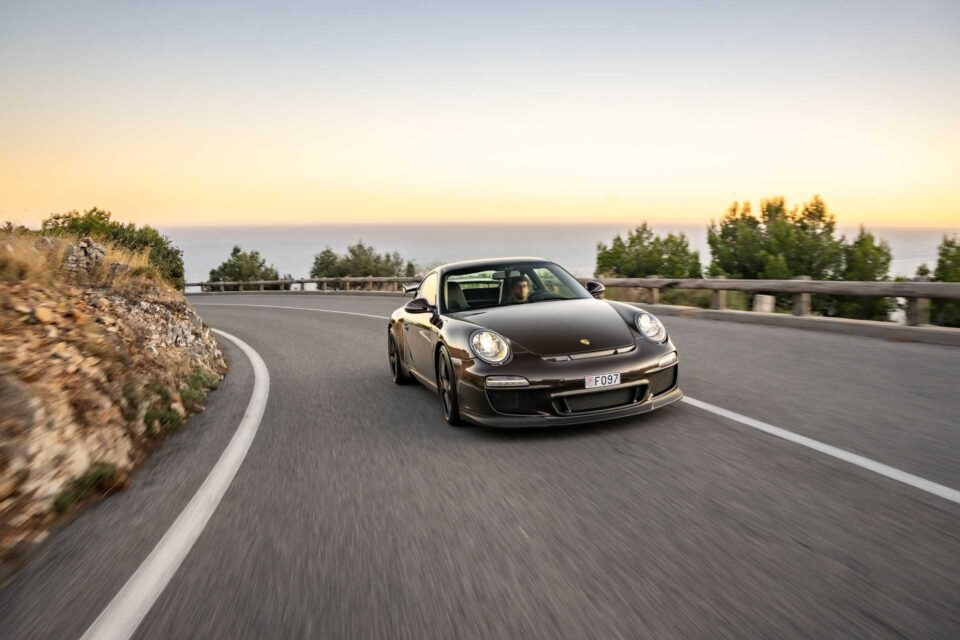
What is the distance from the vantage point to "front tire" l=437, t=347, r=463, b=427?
255 inches

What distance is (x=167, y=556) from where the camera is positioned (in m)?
3.82

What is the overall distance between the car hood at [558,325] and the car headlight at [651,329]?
141 millimetres

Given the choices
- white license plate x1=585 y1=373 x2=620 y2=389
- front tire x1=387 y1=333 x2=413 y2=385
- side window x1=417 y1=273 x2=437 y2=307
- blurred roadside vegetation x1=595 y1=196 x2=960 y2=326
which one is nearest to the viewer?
white license plate x1=585 y1=373 x2=620 y2=389

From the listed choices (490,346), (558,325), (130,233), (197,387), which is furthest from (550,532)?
(130,233)

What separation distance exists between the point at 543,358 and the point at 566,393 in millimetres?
327

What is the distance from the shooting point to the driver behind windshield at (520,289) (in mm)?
7520

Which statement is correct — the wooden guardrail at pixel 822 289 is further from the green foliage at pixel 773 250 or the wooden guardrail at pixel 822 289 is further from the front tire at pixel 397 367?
the green foliage at pixel 773 250

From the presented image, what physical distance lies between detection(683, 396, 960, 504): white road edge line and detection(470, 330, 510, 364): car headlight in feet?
5.91

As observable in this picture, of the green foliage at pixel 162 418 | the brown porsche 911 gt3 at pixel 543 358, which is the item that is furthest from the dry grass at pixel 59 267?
the brown porsche 911 gt3 at pixel 543 358

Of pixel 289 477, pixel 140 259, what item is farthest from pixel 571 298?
pixel 140 259

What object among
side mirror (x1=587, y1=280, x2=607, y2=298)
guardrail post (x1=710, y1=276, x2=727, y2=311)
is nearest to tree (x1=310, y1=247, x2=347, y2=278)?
guardrail post (x1=710, y1=276, x2=727, y2=311)

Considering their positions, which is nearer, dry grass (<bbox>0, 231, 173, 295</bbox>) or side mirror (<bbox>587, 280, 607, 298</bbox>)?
side mirror (<bbox>587, 280, 607, 298</bbox>)

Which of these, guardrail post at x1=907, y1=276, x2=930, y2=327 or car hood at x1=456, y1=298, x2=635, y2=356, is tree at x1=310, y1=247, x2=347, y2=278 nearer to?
guardrail post at x1=907, y1=276, x2=930, y2=327

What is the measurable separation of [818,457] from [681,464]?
0.85 meters
